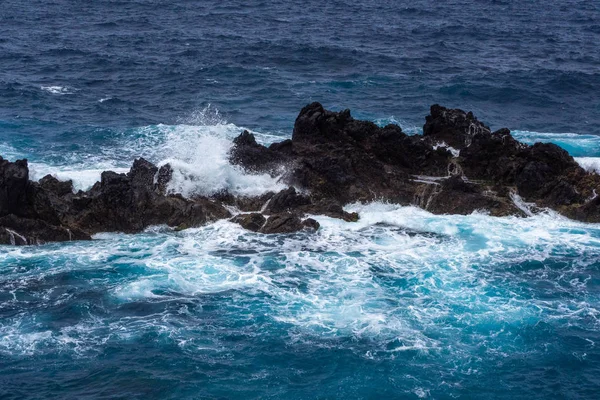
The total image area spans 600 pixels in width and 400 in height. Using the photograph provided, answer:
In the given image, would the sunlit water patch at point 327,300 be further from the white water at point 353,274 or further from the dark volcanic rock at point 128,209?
the dark volcanic rock at point 128,209

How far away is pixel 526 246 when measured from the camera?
3878 cm

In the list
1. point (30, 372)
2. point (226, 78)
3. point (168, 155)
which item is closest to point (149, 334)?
point (30, 372)

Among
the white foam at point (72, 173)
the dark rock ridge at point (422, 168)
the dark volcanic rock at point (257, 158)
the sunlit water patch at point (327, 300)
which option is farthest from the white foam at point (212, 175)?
the white foam at point (72, 173)

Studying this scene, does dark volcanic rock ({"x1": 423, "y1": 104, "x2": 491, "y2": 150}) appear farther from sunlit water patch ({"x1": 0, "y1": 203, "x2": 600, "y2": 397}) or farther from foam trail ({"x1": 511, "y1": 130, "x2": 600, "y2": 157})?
foam trail ({"x1": 511, "y1": 130, "x2": 600, "y2": 157})

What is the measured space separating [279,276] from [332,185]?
30.9ft

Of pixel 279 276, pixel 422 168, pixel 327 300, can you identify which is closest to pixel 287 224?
pixel 279 276

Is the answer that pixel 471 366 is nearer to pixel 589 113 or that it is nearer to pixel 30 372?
pixel 30 372

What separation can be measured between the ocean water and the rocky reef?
961 mm

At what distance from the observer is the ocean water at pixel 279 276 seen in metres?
28.2

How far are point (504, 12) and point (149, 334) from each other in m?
87.7

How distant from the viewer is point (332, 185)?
1708 inches

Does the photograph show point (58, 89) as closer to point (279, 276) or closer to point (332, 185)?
point (332, 185)

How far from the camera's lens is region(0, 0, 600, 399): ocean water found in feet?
92.5

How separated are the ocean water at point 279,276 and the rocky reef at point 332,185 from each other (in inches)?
37.8
